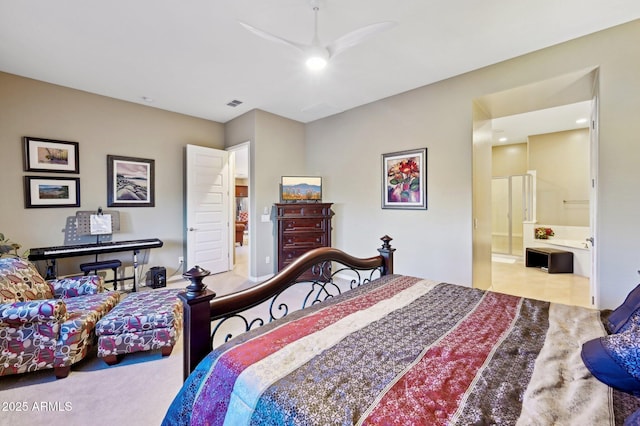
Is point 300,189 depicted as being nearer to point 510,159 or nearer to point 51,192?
point 51,192

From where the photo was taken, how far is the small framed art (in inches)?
137

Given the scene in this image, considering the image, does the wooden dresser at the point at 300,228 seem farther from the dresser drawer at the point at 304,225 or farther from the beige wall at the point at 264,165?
the beige wall at the point at 264,165

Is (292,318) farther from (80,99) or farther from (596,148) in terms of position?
(80,99)

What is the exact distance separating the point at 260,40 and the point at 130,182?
10.2 feet

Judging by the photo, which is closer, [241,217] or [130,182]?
[130,182]

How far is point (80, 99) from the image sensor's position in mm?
3848

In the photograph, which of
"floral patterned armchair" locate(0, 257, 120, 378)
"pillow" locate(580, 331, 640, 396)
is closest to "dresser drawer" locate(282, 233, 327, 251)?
"floral patterned armchair" locate(0, 257, 120, 378)

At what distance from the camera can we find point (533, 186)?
244 inches

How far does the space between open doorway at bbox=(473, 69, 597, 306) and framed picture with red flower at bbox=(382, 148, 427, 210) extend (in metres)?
0.64

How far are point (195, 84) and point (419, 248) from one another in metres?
3.77

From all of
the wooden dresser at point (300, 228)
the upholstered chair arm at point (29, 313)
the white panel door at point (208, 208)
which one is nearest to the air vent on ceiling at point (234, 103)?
the white panel door at point (208, 208)

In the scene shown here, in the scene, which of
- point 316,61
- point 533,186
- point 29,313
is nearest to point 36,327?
point 29,313

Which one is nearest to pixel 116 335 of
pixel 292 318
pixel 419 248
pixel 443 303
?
pixel 292 318

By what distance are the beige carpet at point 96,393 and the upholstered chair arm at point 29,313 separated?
48cm
